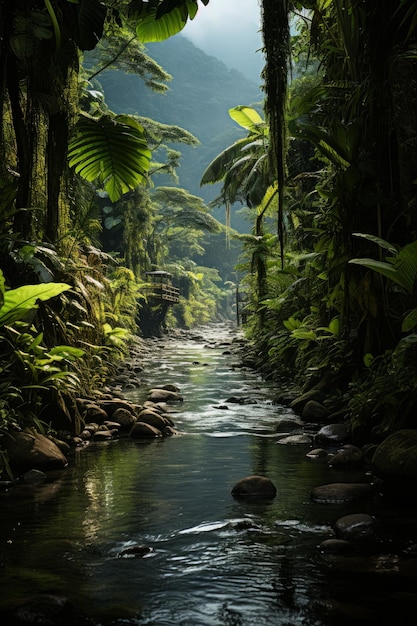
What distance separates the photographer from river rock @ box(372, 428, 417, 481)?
340 centimetres

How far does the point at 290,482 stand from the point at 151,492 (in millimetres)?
925

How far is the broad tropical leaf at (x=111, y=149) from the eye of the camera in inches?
206

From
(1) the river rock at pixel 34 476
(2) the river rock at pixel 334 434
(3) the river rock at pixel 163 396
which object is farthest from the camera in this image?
(3) the river rock at pixel 163 396

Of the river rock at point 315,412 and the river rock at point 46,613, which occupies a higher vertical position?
the river rock at point 46,613

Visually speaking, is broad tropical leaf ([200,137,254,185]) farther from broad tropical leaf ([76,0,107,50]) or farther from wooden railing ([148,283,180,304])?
broad tropical leaf ([76,0,107,50])

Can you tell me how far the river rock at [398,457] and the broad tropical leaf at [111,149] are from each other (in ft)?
10.9

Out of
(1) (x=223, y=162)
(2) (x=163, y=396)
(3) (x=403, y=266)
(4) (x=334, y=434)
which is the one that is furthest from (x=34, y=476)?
(1) (x=223, y=162)

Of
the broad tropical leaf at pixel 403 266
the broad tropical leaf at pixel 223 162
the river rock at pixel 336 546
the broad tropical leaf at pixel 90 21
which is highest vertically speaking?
the broad tropical leaf at pixel 223 162

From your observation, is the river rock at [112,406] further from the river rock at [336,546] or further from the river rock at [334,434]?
the river rock at [336,546]

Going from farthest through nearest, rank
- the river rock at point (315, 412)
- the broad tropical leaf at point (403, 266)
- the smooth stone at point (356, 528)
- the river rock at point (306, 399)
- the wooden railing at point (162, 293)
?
the wooden railing at point (162, 293), the river rock at point (306, 399), the river rock at point (315, 412), the broad tropical leaf at point (403, 266), the smooth stone at point (356, 528)

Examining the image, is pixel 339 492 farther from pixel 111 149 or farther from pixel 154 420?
pixel 111 149

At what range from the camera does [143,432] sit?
17.8 ft

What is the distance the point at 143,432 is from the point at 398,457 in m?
2.63

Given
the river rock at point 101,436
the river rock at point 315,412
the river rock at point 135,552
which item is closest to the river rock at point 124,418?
the river rock at point 101,436
